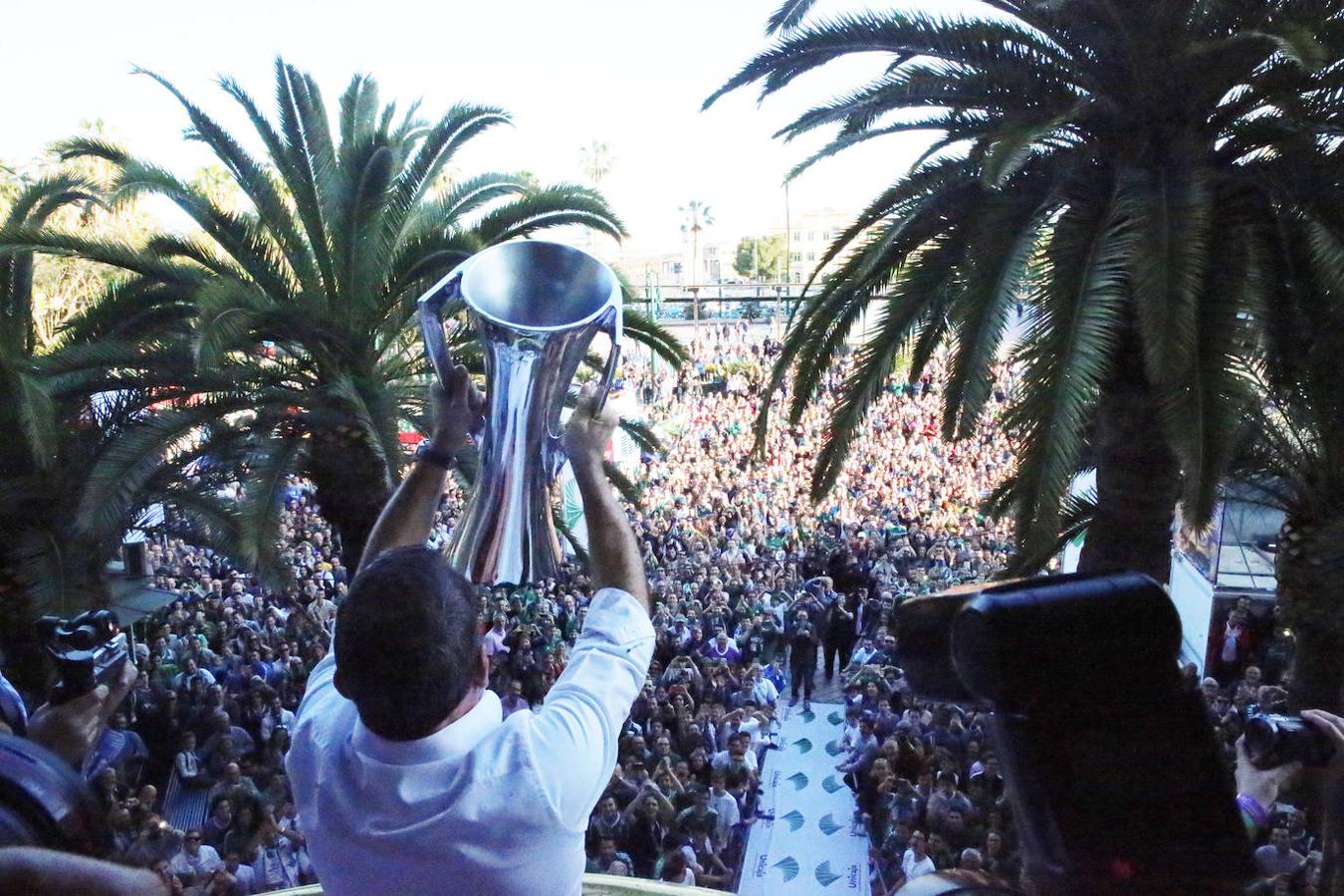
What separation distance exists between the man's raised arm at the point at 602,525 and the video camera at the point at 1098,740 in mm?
436

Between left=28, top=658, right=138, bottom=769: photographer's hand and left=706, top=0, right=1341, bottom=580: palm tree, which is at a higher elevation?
left=706, top=0, right=1341, bottom=580: palm tree

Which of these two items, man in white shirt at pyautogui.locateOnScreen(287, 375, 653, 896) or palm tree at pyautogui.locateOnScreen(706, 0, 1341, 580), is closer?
man in white shirt at pyautogui.locateOnScreen(287, 375, 653, 896)

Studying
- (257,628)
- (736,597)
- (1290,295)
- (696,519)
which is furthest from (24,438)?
(696,519)

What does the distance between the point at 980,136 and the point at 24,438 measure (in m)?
5.76

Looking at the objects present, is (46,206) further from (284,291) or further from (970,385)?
(970,385)

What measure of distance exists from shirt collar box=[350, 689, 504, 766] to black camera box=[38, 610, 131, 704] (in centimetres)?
45

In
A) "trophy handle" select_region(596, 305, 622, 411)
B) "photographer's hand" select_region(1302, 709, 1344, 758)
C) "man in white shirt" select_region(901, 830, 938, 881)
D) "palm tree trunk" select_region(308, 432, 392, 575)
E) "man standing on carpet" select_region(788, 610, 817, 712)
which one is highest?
"trophy handle" select_region(596, 305, 622, 411)

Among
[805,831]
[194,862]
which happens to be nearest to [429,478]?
[194,862]

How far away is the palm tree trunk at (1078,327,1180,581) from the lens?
5.39m

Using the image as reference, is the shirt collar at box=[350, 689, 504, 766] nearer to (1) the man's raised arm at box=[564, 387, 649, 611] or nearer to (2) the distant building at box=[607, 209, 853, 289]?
(1) the man's raised arm at box=[564, 387, 649, 611]

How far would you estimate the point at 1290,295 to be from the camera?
502cm

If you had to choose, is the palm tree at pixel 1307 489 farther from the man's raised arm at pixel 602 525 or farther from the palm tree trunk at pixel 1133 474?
the man's raised arm at pixel 602 525

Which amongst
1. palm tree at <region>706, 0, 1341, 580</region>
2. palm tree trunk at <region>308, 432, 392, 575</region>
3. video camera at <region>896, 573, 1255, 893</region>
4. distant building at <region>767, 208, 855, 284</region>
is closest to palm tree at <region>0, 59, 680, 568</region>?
palm tree trunk at <region>308, 432, 392, 575</region>

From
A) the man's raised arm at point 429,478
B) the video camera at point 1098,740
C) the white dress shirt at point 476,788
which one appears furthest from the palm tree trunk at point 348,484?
the video camera at point 1098,740
